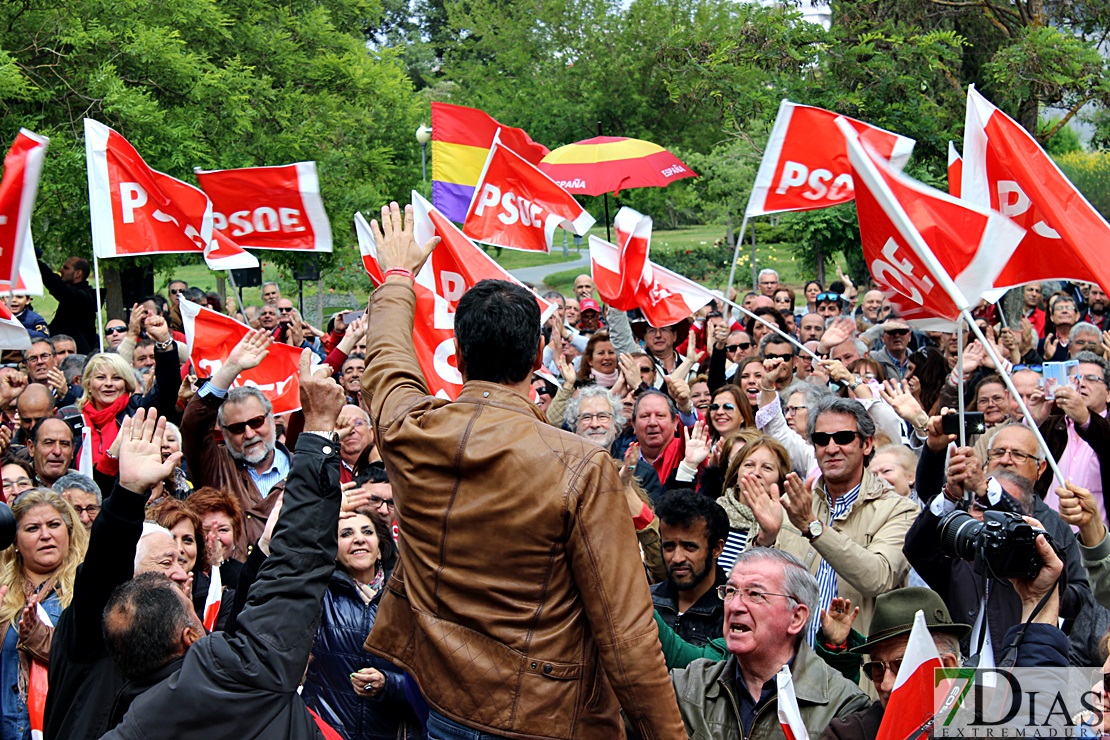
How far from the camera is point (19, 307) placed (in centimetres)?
1176

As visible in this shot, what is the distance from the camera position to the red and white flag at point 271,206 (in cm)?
1038

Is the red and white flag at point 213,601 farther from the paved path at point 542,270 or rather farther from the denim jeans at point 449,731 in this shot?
the paved path at point 542,270

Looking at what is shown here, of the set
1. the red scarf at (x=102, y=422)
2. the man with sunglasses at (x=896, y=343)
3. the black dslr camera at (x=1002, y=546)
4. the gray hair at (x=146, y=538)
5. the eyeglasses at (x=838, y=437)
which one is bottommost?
the man with sunglasses at (x=896, y=343)

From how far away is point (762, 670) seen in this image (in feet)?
13.7

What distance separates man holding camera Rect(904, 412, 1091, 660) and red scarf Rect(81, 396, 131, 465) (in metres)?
5.16

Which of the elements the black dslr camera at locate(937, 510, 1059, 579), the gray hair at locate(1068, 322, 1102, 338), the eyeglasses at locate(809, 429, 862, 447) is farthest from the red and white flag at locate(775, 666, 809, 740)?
the gray hair at locate(1068, 322, 1102, 338)

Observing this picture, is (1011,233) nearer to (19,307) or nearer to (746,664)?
(746,664)

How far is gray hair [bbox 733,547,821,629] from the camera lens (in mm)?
4237

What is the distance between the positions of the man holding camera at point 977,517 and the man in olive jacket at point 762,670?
0.67 meters

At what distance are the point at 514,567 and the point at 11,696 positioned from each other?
2.55 m

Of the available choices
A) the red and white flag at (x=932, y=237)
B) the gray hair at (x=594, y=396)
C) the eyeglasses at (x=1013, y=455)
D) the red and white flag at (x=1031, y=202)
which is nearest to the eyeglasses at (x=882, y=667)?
the red and white flag at (x=932, y=237)

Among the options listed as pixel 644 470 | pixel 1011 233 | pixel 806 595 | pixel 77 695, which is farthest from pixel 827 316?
pixel 77 695

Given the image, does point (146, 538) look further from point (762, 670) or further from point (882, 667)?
point (882, 667)

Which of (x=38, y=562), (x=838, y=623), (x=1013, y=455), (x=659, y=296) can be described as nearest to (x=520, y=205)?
(x=659, y=296)
